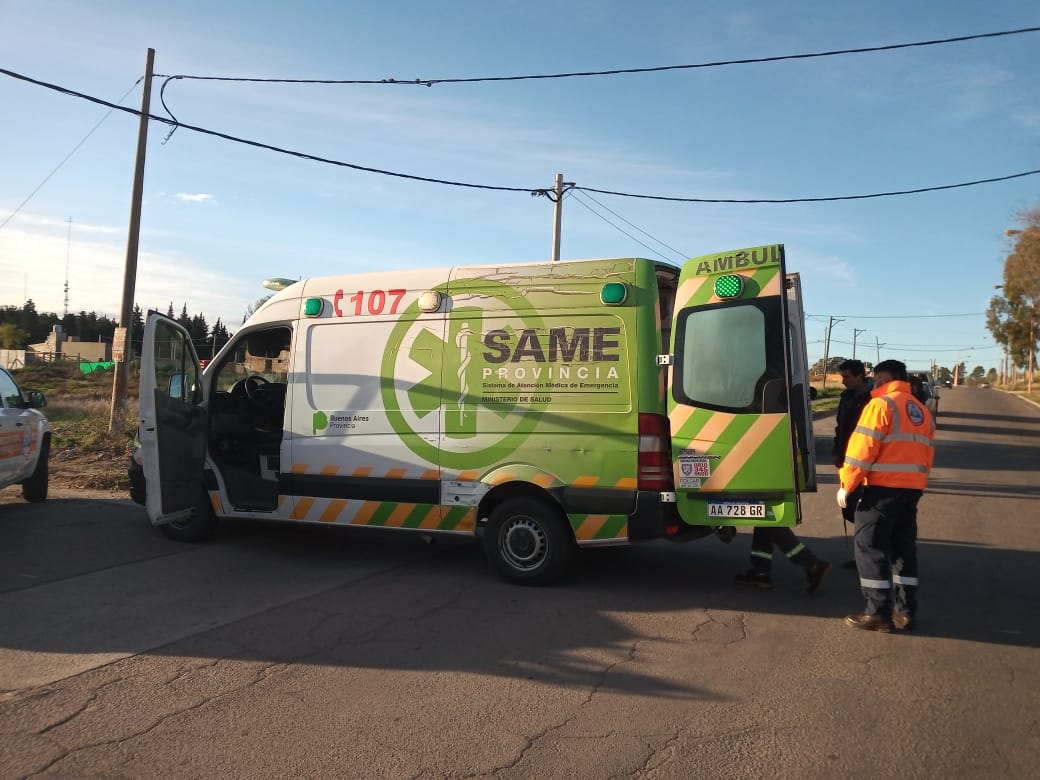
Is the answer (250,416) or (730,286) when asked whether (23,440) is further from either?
(730,286)

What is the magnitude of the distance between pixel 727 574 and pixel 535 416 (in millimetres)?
2288

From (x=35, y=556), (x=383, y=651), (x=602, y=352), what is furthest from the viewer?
(x=35, y=556)

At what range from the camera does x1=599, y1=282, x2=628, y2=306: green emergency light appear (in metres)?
6.43

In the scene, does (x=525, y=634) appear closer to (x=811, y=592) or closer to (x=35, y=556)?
(x=811, y=592)

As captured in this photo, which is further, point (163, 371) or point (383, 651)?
point (163, 371)

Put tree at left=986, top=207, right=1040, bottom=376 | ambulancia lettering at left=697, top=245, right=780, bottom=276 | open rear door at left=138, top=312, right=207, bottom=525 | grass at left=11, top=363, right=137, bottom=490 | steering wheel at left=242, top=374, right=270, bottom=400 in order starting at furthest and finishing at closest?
tree at left=986, top=207, right=1040, bottom=376 → grass at left=11, top=363, right=137, bottom=490 → steering wheel at left=242, top=374, right=270, bottom=400 → open rear door at left=138, top=312, right=207, bottom=525 → ambulancia lettering at left=697, top=245, right=780, bottom=276

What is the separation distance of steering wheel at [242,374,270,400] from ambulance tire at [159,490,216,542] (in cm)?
111

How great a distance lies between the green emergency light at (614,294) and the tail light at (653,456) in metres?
0.90

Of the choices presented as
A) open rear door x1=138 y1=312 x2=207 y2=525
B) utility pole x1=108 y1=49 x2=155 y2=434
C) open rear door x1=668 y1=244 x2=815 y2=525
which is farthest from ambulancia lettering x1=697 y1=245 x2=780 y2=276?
utility pole x1=108 y1=49 x2=155 y2=434

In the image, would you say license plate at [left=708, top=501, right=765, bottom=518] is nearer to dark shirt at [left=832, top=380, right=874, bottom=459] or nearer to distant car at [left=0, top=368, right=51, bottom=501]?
dark shirt at [left=832, top=380, right=874, bottom=459]

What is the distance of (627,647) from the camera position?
17.3 ft

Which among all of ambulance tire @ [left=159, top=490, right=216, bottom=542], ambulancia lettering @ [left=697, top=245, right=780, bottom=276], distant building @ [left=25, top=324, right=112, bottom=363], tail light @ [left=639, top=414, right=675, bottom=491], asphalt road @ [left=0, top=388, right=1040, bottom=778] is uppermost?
distant building @ [left=25, top=324, right=112, bottom=363]

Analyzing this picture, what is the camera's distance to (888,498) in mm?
5590

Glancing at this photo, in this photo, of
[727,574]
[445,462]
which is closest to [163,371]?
[445,462]
